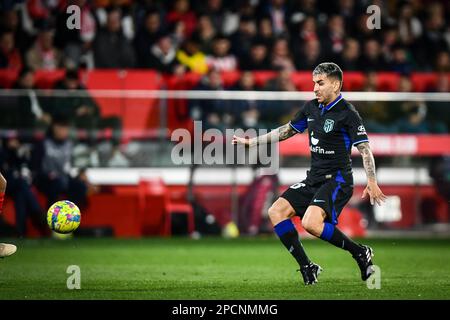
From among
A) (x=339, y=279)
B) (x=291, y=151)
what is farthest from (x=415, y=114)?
(x=339, y=279)

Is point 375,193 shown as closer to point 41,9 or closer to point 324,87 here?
point 324,87

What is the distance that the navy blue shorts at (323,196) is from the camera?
8883 millimetres

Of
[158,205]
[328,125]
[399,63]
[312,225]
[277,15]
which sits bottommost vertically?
[158,205]

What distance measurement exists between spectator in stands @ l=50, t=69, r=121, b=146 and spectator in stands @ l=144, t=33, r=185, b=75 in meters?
2.26

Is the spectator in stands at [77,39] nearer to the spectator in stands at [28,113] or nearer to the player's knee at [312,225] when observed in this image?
the spectator in stands at [28,113]

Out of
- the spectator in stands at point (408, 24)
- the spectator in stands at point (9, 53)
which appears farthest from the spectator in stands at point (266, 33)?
the spectator in stands at point (9, 53)

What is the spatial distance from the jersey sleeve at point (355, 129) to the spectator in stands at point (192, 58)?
9.27m

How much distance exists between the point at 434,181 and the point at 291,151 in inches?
104

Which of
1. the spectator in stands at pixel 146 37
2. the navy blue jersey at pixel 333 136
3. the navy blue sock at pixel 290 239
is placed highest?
the spectator in stands at pixel 146 37

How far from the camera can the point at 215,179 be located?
52.9 feet

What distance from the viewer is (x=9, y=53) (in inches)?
687

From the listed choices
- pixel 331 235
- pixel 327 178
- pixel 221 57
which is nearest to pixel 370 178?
pixel 327 178

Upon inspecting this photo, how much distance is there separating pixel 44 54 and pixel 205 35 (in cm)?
314

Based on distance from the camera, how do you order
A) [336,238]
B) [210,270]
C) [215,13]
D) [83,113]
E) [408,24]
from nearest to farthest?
[336,238]
[210,270]
[83,113]
[215,13]
[408,24]
